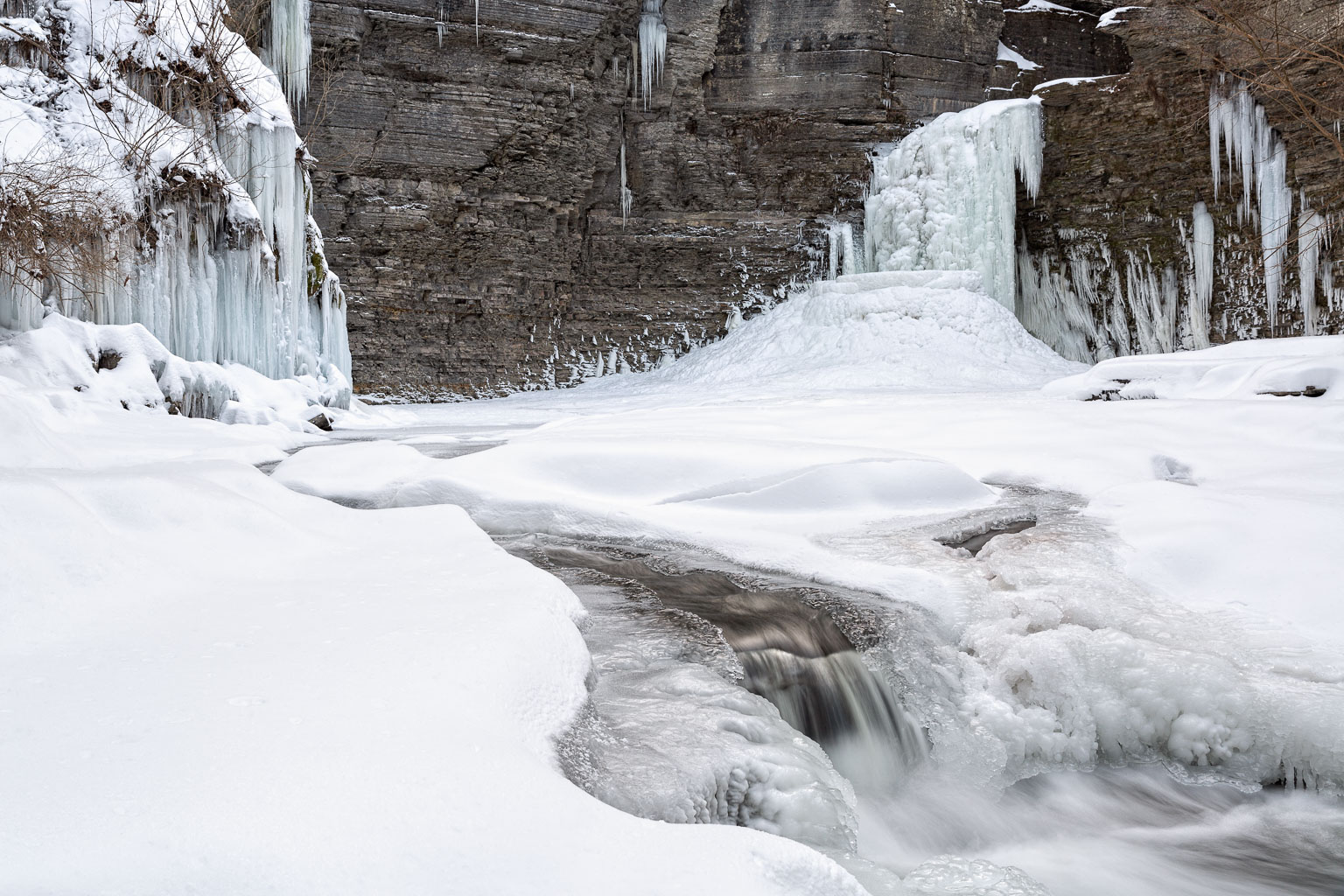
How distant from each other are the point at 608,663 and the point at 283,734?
0.92m

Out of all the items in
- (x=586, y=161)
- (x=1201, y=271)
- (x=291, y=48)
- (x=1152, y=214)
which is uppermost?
(x=291, y=48)

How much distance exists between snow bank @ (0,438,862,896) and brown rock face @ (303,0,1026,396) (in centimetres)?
1360

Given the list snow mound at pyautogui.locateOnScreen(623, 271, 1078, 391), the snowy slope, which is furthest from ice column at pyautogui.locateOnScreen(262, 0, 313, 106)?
the snowy slope

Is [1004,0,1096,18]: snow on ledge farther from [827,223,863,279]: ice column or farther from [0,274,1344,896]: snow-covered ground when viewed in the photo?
[0,274,1344,896]: snow-covered ground

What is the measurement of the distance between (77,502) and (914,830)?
1938 mm

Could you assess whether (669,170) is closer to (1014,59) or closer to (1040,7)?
(1014,59)

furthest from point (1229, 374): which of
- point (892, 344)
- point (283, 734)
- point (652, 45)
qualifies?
point (652, 45)

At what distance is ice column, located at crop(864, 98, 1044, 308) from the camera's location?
14125 mm

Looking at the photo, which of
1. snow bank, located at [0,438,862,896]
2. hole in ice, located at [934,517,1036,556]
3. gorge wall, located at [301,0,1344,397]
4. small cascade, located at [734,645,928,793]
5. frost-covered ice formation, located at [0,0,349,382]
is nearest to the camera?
snow bank, located at [0,438,862,896]

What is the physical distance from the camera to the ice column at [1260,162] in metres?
12.6

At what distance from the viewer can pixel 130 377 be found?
6551 millimetres

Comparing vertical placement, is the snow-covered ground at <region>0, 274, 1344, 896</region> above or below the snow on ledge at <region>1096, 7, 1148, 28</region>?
below

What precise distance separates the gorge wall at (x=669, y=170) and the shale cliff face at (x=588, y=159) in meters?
0.04

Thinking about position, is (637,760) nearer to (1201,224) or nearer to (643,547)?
(643,547)
